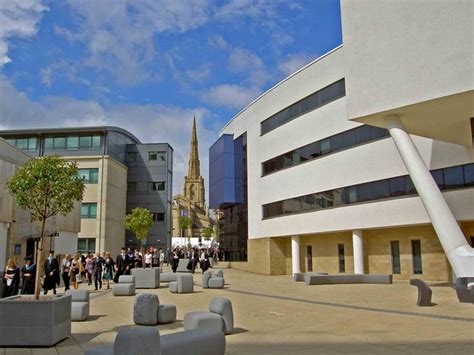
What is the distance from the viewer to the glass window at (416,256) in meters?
26.8

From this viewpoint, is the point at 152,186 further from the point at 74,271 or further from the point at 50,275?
the point at 50,275

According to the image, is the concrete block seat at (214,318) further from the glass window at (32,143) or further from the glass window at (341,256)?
the glass window at (32,143)

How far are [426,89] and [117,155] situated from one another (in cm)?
4445

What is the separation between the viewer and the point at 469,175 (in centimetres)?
2319

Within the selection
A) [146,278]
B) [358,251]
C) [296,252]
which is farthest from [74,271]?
[296,252]

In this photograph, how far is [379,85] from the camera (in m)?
20.2

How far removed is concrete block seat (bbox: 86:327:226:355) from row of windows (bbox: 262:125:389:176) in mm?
22489

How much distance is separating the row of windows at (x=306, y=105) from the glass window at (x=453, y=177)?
29.6ft

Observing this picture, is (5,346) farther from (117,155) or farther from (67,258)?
(117,155)

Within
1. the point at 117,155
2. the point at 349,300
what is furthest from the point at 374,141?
the point at 117,155

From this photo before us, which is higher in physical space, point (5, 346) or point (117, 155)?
point (117, 155)

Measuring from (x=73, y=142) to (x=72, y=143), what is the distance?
157 mm

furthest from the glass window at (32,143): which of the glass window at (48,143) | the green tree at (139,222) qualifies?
the green tree at (139,222)

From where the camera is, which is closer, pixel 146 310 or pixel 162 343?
pixel 162 343
